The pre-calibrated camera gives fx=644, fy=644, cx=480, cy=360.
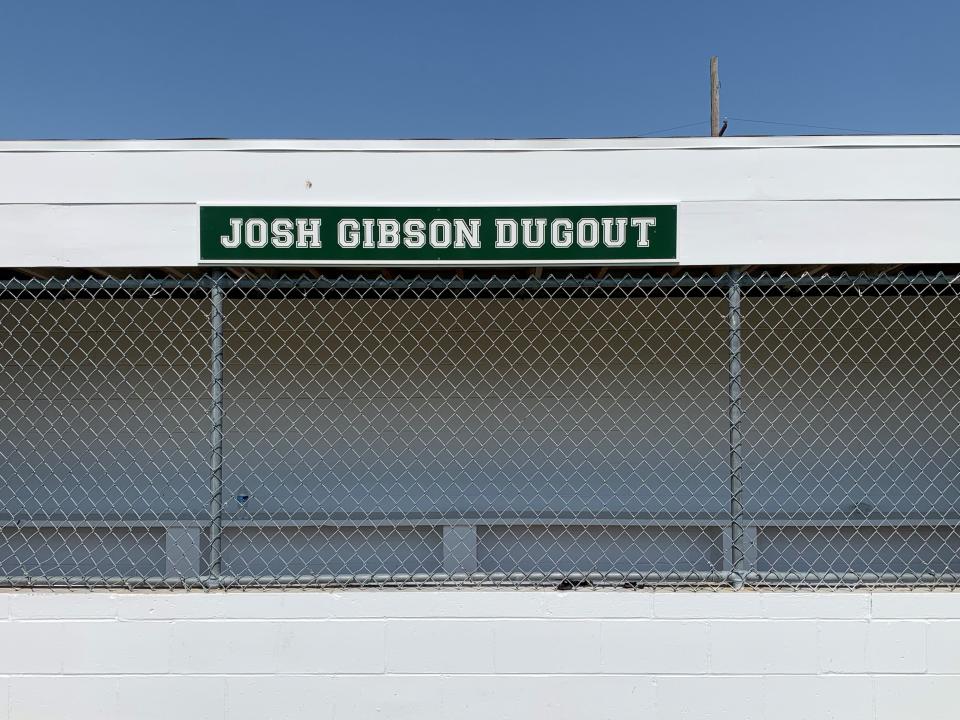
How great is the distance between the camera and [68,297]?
14.7 feet

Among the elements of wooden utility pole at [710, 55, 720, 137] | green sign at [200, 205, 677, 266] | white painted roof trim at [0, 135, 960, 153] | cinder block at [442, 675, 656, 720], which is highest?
wooden utility pole at [710, 55, 720, 137]

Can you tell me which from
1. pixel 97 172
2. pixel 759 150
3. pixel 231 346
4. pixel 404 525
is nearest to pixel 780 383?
pixel 759 150

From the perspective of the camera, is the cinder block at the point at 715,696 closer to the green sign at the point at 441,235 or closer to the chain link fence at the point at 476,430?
the chain link fence at the point at 476,430

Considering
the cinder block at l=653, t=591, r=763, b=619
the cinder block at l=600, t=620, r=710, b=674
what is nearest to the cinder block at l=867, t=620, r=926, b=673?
the cinder block at l=653, t=591, r=763, b=619

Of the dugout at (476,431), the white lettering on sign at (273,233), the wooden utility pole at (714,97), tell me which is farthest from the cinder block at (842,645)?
the wooden utility pole at (714,97)

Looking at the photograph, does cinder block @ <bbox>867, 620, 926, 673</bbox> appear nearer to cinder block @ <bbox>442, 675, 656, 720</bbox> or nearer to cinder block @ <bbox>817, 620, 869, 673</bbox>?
cinder block @ <bbox>817, 620, 869, 673</bbox>

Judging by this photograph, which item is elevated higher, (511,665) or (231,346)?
(231,346)

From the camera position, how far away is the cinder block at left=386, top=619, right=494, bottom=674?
9.66ft

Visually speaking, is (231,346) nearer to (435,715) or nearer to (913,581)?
(435,715)

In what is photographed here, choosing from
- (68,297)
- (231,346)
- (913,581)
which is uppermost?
(68,297)

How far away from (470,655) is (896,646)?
1.92m

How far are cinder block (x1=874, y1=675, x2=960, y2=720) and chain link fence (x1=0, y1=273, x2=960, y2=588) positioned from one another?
Answer: 1680 millimetres

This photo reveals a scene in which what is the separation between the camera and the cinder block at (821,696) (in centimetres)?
291

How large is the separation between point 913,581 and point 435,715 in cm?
232
